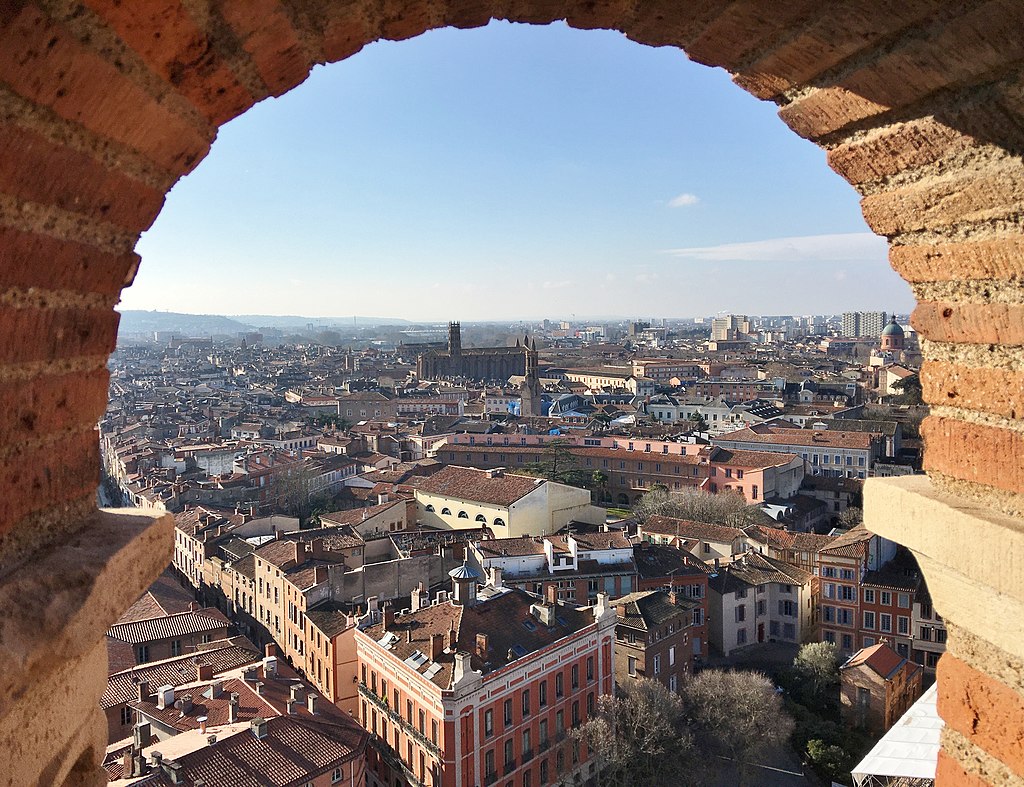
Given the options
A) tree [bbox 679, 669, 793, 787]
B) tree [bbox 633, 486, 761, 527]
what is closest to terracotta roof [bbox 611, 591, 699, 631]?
tree [bbox 679, 669, 793, 787]

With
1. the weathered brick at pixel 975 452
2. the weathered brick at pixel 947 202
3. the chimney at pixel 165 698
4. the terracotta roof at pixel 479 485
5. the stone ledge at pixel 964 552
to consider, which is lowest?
the chimney at pixel 165 698

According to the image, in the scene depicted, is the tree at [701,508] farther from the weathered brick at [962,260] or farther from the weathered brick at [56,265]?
the weathered brick at [56,265]

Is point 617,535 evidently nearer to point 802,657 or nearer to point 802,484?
point 802,657

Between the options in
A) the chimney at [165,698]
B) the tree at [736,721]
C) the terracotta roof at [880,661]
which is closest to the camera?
the chimney at [165,698]

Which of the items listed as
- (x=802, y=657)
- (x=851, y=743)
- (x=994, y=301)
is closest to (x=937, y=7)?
(x=994, y=301)

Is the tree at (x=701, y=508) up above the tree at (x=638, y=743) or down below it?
above

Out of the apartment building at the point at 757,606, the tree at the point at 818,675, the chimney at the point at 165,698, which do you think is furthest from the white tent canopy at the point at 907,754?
the chimney at the point at 165,698

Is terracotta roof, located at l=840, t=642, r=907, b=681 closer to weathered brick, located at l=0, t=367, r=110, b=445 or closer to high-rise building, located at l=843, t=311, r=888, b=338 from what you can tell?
weathered brick, located at l=0, t=367, r=110, b=445

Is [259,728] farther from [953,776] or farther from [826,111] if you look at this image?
[826,111]
